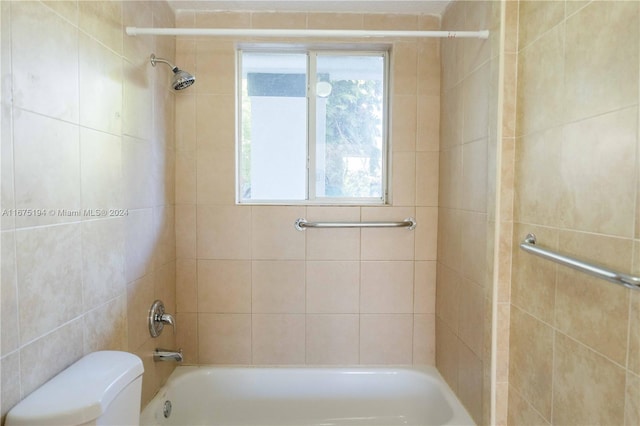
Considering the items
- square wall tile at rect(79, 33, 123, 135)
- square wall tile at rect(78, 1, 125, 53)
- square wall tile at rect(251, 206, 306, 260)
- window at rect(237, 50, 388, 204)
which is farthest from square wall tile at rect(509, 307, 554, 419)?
square wall tile at rect(78, 1, 125, 53)

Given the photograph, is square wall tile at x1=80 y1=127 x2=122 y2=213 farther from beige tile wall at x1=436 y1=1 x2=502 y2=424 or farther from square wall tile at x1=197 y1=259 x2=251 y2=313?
beige tile wall at x1=436 y1=1 x2=502 y2=424

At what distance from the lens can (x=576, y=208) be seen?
98 cm

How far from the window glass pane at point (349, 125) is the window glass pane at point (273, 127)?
0.10 metres

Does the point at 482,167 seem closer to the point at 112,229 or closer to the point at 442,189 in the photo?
the point at 442,189

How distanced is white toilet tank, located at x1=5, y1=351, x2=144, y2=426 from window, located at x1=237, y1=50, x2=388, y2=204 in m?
1.11

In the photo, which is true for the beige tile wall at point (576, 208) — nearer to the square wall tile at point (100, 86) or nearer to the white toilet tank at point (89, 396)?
the white toilet tank at point (89, 396)

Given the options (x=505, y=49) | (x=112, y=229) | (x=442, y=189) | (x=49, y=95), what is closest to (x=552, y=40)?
(x=505, y=49)

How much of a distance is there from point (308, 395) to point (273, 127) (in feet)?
4.91

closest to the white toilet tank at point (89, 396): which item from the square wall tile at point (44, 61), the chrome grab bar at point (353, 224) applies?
the square wall tile at point (44, 61)

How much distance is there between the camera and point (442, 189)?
1867 mm

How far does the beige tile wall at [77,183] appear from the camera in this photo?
83 cm

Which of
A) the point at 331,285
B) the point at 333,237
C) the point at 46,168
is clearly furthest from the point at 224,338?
the point at 46,168

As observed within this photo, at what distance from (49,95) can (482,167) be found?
1483mm

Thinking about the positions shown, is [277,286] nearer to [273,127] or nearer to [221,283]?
[221,283]
